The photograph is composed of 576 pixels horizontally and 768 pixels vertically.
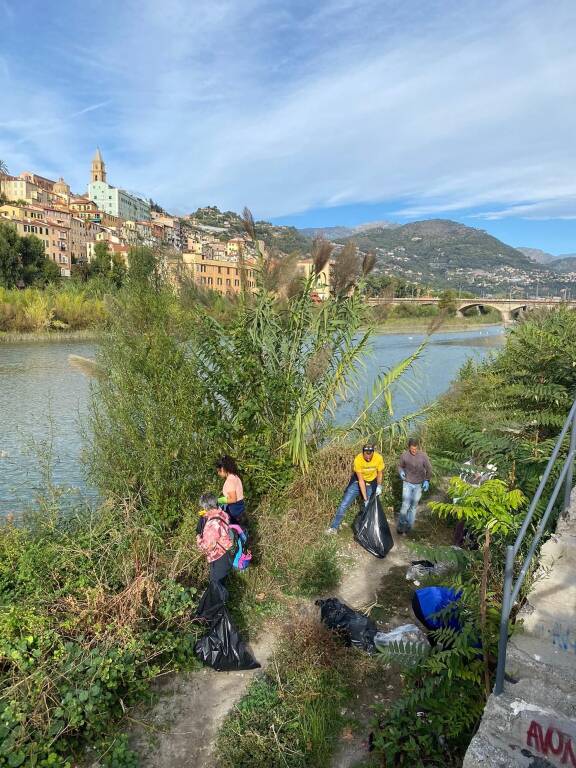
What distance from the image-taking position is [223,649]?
391 centimetres

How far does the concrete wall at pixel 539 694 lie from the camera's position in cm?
204

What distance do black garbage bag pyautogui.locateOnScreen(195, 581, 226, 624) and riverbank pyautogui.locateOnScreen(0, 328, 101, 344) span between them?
3355cm

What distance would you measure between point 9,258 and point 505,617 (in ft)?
170

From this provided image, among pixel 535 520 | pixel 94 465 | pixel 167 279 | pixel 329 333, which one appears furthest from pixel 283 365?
pixel 535 520

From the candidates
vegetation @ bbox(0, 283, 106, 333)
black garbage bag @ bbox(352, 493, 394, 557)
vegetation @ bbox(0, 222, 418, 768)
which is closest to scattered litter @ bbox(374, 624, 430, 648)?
vegetation @ bbox(0, 222, 418, 768)

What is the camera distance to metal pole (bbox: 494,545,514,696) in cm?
206

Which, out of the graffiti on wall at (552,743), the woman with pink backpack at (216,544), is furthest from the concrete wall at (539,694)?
the woman with pink backpack at (216,544)

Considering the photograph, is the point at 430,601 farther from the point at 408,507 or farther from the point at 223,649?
the point at 408,507

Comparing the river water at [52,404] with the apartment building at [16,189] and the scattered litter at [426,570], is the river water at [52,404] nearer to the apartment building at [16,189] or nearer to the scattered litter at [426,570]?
the scattered litter at [426,570]

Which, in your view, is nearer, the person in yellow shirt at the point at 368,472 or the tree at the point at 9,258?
the person in yellow shirt at the point at 368,472

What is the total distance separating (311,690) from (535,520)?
205 cm

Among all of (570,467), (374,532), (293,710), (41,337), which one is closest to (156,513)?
(374,532)

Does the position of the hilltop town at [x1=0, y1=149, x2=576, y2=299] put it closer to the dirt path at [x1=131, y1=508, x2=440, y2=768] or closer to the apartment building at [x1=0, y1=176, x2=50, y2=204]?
the apartment building at [x1=0, y1=176, x2=50, y2=204]

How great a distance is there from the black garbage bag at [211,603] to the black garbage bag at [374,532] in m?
2.28
